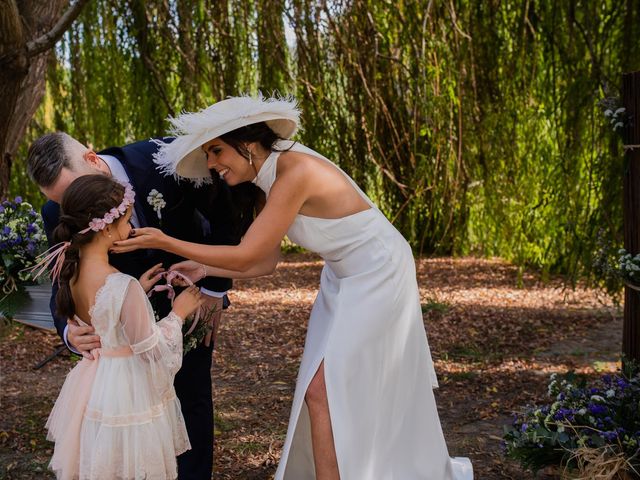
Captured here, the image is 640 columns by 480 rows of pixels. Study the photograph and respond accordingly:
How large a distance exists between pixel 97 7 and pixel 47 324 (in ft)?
10.4

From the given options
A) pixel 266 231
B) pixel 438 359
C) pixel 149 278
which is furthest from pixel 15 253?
pixel 438 359

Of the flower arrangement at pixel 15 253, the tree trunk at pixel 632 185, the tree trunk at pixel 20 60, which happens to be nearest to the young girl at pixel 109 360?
the flower arrangement at pixel 15 253

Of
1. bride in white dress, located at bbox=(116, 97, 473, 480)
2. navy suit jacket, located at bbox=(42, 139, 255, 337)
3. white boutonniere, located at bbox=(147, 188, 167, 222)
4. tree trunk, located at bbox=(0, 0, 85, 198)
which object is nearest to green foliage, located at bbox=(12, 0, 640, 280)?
tree trunk, located at bbox=(0, 0, 85, 198)

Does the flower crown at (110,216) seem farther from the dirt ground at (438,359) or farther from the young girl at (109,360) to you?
the dirt ground at (438,359)

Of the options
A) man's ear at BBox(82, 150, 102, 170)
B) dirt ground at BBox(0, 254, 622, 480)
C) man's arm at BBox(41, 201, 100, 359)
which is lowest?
dirt ground at BBox(0, 254, 622, 480)

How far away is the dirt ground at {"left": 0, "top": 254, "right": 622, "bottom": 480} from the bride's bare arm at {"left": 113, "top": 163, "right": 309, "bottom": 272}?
1.25 m

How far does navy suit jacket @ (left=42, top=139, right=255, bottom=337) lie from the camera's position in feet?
8.49

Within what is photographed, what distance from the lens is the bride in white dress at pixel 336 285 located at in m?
2.39

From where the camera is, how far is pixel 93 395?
220cm

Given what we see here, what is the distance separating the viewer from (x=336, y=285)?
2.58 meters

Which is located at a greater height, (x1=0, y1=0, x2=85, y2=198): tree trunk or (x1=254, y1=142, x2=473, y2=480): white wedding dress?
(x1=0, y1=0, x2=85, y2=198): tree trunk

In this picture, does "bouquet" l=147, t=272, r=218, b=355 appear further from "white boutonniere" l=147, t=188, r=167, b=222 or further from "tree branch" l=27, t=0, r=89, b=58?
"tree branch" l=27, t=0, r=89, b=58

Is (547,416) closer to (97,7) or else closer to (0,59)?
(0,59)

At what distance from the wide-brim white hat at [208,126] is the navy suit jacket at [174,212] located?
0.08m
